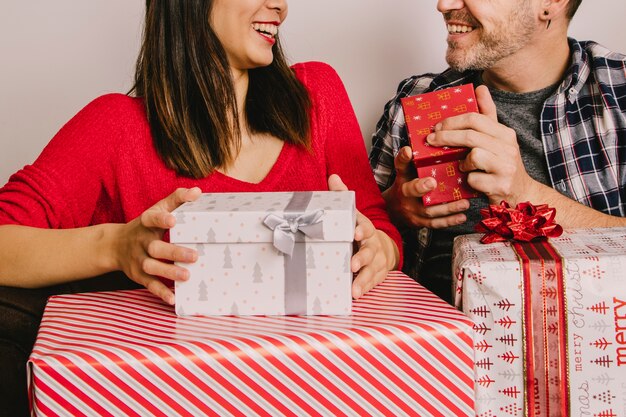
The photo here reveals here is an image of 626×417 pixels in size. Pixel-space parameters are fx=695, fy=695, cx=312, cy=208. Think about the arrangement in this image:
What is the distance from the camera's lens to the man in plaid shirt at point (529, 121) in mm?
1399

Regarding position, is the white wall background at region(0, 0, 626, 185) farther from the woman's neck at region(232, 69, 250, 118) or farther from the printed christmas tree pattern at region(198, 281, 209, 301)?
the printed christmas tree pattern at region(198, 281, 209, 301)

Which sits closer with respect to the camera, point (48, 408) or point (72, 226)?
point (48, 408)

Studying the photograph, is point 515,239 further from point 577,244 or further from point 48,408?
point 48,408

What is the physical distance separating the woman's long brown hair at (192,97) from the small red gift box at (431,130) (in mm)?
272

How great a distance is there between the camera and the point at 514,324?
1.00 metres

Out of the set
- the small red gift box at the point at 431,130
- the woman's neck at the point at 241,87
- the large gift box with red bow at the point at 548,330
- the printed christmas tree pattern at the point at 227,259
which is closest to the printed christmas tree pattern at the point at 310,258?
the printed christmas tree pattern at the point at 227,259

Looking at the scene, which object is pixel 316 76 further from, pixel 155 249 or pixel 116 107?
pixel 155 249

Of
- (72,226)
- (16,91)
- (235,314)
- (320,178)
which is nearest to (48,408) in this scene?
(235,314)

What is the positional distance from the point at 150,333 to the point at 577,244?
66 cm

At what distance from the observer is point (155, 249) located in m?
1.01

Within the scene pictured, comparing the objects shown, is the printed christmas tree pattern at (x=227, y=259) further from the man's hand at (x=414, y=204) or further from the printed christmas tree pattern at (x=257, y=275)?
the man's hand at (x=414, y=204)

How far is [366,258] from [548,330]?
28 cm

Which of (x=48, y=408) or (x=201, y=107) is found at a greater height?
(x=201, y=107)

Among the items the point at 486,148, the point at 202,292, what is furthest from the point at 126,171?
the point at 486,148
